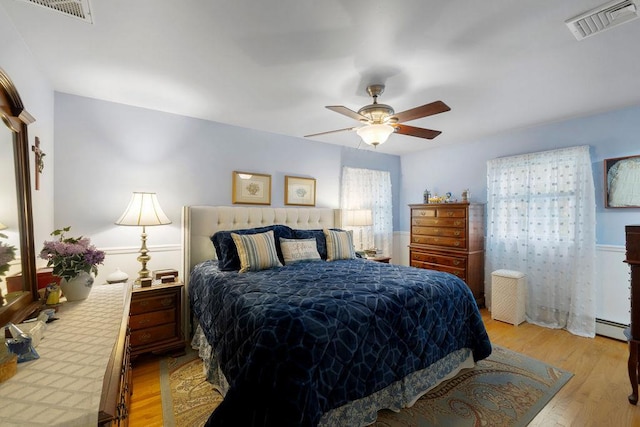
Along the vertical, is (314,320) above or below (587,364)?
above

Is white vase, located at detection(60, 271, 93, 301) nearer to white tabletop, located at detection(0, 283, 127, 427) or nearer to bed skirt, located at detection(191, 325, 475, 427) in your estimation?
white tabletop, located at detection(0, 283, 127, 427)

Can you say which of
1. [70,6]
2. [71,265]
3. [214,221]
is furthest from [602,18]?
[214,221]

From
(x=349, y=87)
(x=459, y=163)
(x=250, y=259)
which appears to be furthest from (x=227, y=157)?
(x=459, y=163)

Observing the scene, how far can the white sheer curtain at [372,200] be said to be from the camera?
15.5ft

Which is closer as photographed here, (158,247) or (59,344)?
(59,344)

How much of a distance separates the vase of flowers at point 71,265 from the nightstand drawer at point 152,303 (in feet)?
2.78

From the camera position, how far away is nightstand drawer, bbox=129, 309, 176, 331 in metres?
2.50

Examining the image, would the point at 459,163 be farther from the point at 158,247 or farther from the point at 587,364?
the point at 158,247

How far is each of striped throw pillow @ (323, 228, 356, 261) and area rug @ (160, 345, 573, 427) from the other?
5.17 ft

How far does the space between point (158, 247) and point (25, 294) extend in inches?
67.7

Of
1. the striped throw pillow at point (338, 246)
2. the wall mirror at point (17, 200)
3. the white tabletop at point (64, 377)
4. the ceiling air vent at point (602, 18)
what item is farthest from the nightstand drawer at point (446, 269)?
the wall mirror at point (17, 200)

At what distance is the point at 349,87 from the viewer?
2.57 meters

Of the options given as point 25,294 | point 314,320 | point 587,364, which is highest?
point 25,294

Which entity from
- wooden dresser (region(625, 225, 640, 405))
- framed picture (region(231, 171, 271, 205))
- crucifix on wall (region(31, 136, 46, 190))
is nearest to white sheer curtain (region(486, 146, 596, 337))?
wooden dresser (region(625, 225, 640, 405))
